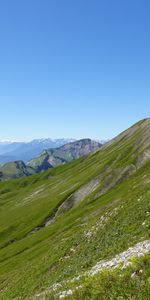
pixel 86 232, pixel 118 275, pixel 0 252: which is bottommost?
pixel 0 252

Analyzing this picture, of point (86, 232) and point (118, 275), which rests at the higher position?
point (118, 275)

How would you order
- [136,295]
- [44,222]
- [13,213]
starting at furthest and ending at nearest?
[13,213]
[44,222]
[136,295]

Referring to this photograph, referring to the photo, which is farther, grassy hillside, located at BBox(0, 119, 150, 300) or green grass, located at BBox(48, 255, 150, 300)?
grassy hillside, located at BBox(0, 119, 150, 300)

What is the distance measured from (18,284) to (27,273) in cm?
322

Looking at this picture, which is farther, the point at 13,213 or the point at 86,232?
the point at 13,213

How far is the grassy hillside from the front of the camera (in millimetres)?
39156

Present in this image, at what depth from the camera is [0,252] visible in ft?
331

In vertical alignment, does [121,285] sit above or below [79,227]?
above

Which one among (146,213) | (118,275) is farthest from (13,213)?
(118,275)

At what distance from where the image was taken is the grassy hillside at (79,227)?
39156 millimetres

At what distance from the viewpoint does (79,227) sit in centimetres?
6775

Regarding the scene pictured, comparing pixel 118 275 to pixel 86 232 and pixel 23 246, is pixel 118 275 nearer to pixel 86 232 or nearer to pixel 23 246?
pixel 86 232

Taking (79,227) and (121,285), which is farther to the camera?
(79,227)

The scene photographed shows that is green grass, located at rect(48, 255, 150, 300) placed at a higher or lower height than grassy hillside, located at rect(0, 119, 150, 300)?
higher
